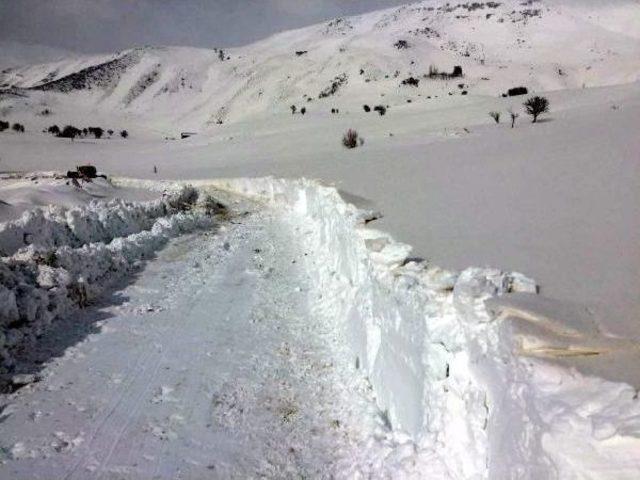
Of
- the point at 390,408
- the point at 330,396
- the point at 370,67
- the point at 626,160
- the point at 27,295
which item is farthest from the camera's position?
the point at 370,67

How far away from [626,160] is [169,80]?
73642 mm

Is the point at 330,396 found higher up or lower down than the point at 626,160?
→ lower down

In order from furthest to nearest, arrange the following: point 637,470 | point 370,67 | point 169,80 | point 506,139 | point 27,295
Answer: point 169,80, point 370,67, point 506,139, point 27,295, point 637,470

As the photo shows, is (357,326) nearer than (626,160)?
Yes

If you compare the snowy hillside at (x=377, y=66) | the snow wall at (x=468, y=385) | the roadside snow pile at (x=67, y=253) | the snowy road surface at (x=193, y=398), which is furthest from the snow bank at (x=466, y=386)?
the snowy hillside at (x=377, y=66)

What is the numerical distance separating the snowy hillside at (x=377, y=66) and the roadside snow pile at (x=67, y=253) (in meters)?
32.7

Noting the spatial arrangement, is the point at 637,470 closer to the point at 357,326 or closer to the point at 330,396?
the point at 330,396

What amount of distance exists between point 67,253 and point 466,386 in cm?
697

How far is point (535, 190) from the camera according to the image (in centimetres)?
860

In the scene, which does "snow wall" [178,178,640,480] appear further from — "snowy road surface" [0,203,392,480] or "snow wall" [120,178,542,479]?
"snowy road surface" [0,203,392,480]

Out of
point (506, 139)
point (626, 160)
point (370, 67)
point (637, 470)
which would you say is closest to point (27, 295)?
point (637, 470)

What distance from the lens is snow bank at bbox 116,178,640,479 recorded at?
2541mm

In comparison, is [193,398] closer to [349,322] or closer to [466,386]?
[349,322]

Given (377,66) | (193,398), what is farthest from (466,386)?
(377,66)
